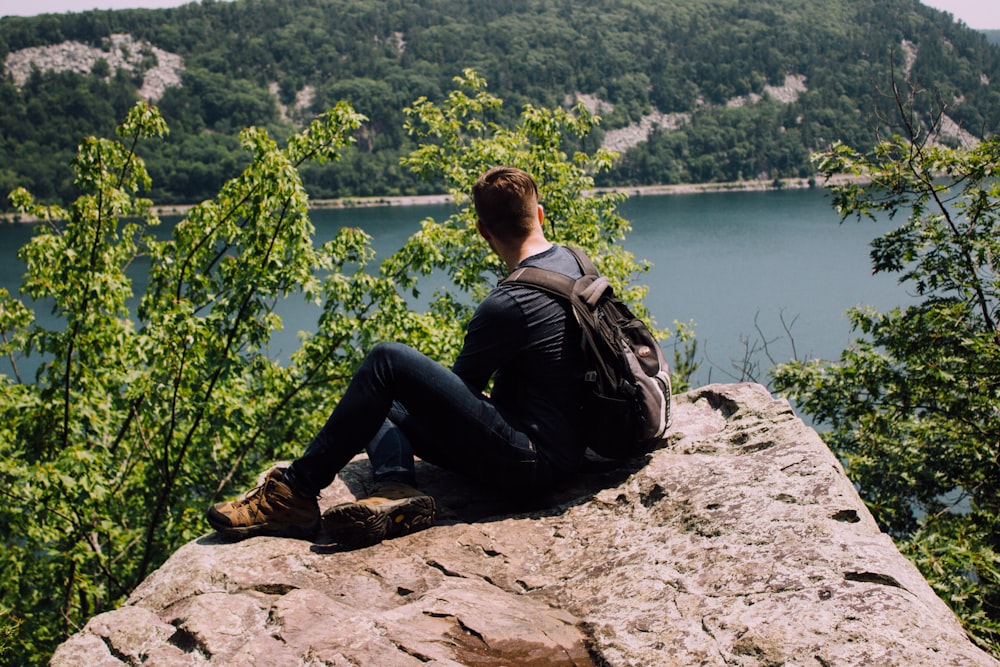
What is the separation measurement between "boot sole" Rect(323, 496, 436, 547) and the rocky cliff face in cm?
6

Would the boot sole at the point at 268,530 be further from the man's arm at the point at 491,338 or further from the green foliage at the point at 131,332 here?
the green foliage at the point at 131,332

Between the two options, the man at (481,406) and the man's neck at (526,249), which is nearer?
the man at (481,406)

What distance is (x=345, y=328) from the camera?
28.4ft

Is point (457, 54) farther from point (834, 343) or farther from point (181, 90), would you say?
point (834, 343)

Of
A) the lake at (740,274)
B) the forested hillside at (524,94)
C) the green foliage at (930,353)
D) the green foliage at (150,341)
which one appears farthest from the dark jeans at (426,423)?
the forested hillside at (524,94)

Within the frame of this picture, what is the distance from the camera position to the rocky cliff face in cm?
271

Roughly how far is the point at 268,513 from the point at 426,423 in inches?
31.7

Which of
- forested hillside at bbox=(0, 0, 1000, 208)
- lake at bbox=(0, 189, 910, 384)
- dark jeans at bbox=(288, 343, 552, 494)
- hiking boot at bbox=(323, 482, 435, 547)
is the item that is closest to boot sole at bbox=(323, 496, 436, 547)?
hiking boot at bbox=(323, 482, 435, 547)

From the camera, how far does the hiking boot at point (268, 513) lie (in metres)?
3.83

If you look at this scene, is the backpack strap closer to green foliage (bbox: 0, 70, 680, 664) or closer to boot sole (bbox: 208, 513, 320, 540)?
boot sole (bbox: 208, 513, 320, 540)

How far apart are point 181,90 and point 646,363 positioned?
6711 inches

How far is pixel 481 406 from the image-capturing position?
3.71m

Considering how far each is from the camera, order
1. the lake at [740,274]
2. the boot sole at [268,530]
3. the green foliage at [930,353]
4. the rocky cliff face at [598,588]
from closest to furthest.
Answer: the rocky cliff face at [598,588], the boot sole at [268,530], the green foliage at [930,353], the lake at [740,274]

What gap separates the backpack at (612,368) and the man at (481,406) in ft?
0.19
